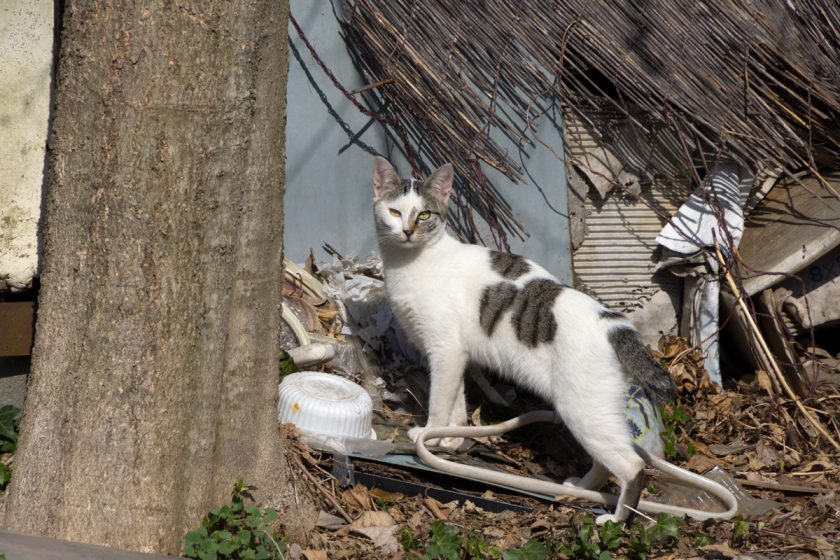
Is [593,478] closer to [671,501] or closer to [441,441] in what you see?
[671,501]

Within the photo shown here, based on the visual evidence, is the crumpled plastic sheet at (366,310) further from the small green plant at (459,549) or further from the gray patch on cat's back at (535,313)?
the small green plant at (459,549)

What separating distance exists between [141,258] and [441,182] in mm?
2288

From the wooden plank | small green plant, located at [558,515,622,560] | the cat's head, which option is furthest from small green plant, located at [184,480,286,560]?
the wooden plank

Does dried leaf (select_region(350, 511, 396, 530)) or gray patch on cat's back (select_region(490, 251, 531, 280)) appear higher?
gray patch on cat's back (select_region(490, 251, 531, 280))

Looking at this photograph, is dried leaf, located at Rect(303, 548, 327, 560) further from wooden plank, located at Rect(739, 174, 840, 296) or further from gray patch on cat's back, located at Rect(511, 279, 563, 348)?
wooden plank, located at Rect(739, 174, 840, 296)

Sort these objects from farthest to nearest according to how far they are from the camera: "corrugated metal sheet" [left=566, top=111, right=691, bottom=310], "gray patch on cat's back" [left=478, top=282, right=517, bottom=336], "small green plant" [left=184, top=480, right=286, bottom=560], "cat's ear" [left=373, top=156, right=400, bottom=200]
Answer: "corrugated metal sheet" [left=566, top=111, right=691, bottom=310], "cat's ear" [left=373, top=156, right=400, bottom=200], "gray patch on cat's back" [left=478, top=282, right=517, bottom=336], "small green plant" [left=184, top=480, right=286, bottom=560]

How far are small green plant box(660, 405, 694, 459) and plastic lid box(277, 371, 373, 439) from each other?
1.58 m

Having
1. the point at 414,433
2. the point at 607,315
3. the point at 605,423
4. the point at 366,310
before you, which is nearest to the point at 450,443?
the point at 414,433

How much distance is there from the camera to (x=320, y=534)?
326 cm

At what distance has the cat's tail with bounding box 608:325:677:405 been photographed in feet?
12.1

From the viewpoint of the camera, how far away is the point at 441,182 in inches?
180

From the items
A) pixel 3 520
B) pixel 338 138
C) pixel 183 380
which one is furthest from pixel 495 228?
pixel 3 520

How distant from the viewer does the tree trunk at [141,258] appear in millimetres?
2488

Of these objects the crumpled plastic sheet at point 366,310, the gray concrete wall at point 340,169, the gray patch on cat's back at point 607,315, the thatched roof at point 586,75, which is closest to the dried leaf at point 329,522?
the gray patch on cat's back at point 607,315
